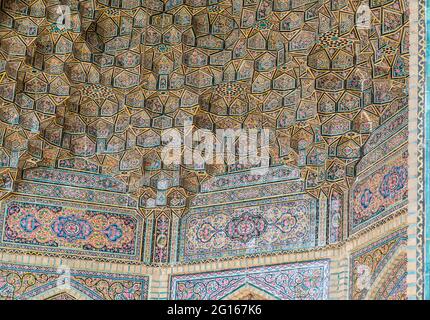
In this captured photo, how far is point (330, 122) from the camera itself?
11.2m

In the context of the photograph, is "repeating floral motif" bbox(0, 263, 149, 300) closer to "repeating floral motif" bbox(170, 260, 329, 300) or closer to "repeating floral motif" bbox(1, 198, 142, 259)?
"repeating floral motif" bbox(1, 198, 142, 259)

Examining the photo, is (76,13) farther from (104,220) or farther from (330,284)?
(330,284)

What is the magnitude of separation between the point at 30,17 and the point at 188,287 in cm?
353

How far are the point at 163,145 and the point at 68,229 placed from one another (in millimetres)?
1464

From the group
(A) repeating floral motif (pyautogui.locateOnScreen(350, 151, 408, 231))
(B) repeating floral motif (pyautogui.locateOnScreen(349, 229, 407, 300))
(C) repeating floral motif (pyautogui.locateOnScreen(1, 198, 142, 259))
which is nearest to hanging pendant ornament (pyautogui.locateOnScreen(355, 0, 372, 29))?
(A) repeating floral motif (pyautogui.locateOnScreen(350, 151, 408, 231))

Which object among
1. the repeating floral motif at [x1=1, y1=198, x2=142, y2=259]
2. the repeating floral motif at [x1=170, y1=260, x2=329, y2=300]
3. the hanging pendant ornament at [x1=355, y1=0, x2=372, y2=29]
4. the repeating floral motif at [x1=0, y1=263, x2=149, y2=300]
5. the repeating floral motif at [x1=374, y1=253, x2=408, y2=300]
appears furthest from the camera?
the repeating floral motif at [x1=1, y1=198, x2=142, y2=259]

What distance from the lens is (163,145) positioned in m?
12.3

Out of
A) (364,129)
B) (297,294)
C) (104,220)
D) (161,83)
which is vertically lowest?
(297,294)

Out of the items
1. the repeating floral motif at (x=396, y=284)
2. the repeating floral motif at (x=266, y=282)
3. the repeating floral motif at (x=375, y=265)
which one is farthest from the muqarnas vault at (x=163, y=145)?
the repeating floral motif at (x=396, y=284)

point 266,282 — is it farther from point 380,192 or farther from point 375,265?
point 380,192

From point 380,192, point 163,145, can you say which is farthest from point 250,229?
point 380,192

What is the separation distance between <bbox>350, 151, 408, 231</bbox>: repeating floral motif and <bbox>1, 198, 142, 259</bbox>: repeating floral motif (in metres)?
2.75

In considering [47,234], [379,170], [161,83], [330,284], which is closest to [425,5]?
[379,170]

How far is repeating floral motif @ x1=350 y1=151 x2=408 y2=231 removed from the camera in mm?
10070
